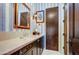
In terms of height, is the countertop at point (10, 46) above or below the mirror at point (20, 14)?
below

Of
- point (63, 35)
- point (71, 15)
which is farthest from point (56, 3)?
point (63, 35)

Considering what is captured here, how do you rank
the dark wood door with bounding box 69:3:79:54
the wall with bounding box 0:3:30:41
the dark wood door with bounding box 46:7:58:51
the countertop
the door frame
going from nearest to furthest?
the countertop, the dark wood door with bounding box 69:3:79:54, the wall with bounding box 0:3:30:41, the door frame, the dark wood door with bounding box 46:7:58:51

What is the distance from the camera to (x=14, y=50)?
1.34 m

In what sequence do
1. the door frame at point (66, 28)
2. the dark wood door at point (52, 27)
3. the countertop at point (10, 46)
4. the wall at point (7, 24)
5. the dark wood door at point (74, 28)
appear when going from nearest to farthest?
the countertop at point (10, 46) < the dark wood door at point (74, 28) < the wall at point (7, 24) < the door frame at point (66, 28) < the dark wood door at point (52, 27)

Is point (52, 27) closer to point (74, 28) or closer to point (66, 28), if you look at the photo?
point (66, 28)

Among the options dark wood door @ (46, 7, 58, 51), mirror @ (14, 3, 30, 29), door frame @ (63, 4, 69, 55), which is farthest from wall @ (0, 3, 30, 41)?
door frame @ (63, 4, 69, 55)

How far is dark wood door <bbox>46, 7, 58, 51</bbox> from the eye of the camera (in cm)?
203

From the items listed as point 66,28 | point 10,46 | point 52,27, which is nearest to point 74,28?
point 66,28

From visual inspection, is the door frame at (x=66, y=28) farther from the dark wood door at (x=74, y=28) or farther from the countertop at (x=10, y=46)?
the countertop at (x=10, y=46)

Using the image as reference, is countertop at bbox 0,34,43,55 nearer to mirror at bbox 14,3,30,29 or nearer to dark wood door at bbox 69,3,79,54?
mirror at bbox 14,3,30,29

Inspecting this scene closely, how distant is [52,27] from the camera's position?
2111 millimetres

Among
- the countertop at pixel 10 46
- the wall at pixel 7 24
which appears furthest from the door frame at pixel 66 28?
the wall at pixel 7 24

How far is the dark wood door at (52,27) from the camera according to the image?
80.0 inches
